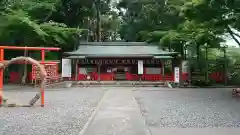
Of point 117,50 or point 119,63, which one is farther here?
point 117,50

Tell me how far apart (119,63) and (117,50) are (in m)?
1.61

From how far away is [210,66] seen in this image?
3253 cm

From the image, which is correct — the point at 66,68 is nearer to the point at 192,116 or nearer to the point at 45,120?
the point at 45,120

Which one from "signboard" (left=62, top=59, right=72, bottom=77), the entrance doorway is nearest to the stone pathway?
"signboard" (left=62, top=59, right=72, bottom=77)

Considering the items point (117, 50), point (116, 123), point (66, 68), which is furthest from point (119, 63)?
point (116, 123)

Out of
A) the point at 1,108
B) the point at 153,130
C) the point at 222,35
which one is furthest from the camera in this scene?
the point at 222,35

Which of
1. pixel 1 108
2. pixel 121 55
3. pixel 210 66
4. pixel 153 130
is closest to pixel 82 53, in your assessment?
pixel 121 55

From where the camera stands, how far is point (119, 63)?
35.1 metres

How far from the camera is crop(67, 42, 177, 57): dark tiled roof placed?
3384 centimetres

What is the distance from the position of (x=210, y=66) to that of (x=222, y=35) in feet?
12.8

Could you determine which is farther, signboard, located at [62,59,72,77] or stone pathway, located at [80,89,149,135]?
signboard, located at [62,59,72,77]

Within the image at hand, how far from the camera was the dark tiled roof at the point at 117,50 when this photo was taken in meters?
33.8

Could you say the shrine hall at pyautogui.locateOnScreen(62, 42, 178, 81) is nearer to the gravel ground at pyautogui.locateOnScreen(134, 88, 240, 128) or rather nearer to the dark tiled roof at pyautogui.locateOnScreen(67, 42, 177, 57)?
the dark tiled roof at pyautogui.locateOnScreen(67, 42, 177, 57)

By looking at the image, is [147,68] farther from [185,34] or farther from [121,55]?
[185,34]
